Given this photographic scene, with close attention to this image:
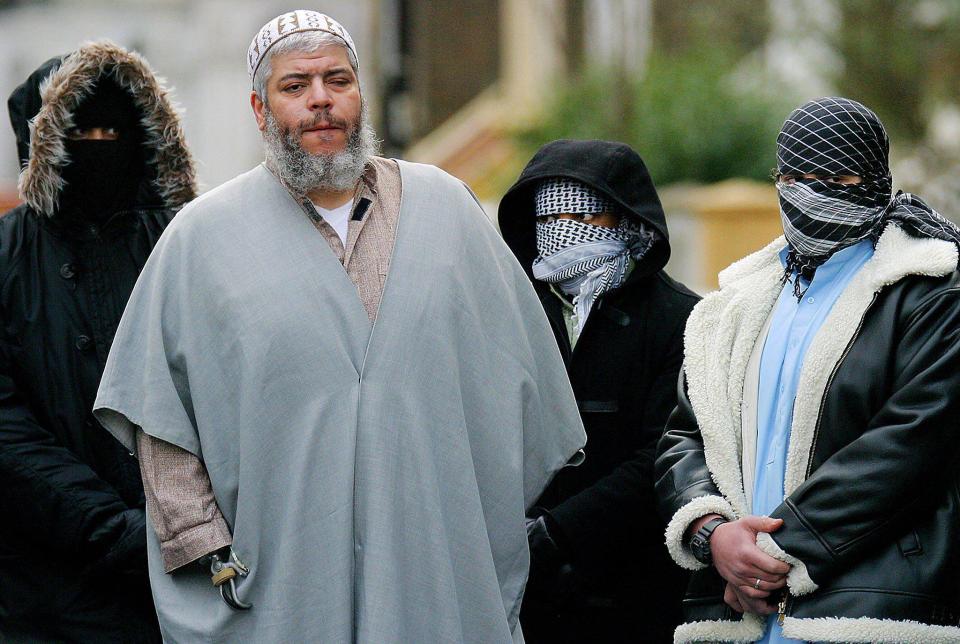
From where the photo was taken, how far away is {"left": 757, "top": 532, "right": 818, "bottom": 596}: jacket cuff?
3359 millimetres

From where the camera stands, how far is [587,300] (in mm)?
4348

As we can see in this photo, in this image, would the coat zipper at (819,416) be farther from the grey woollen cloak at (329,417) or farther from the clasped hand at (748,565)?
the grey woollen cloak at (329,417)

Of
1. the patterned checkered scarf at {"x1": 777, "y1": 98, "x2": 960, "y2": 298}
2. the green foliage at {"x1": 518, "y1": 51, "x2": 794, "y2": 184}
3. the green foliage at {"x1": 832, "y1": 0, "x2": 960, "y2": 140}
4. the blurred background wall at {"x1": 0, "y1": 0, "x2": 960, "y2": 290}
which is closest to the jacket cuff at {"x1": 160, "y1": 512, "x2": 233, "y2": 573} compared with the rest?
the patterned checkered scarf at {"x1": 777, "y1": 98, "x2": 960, "y2": 298}

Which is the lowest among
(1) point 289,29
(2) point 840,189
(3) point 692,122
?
(3) point 692,122

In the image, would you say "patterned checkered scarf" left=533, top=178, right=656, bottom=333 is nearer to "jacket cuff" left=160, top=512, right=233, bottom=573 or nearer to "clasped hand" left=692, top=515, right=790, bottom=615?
"clasped hand" left=692, top=515, right=790, bottom=615

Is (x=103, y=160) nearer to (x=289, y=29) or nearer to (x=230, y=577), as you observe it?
(x=289, y=29)

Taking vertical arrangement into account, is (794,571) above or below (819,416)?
below

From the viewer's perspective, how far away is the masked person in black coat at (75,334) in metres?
3.97

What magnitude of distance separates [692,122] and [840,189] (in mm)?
9445

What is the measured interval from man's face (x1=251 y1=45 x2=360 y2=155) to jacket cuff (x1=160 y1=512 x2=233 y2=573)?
92 centimetres

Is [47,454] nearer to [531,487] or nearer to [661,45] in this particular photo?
[531,487]

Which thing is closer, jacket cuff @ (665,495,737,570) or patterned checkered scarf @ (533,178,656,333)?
jacket cuff @ (665,495,737,570)

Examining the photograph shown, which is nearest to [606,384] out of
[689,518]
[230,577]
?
[689,518]

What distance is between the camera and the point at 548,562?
4031 millimetres
